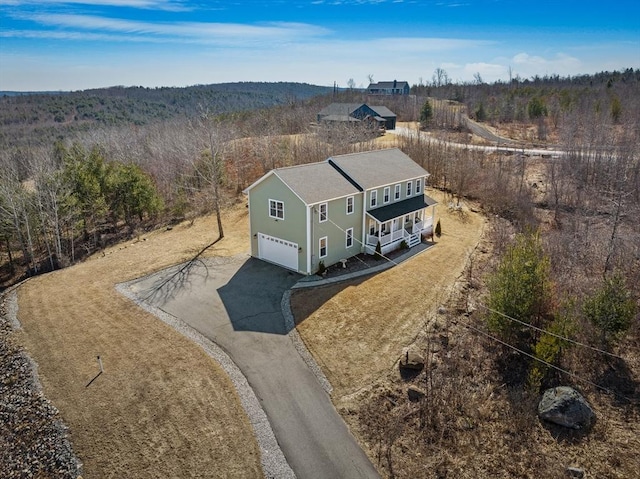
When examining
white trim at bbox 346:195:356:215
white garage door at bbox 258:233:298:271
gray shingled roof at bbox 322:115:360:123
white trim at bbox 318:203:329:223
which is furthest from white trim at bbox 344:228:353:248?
gray shingled roof at bbox 322:115:360:123

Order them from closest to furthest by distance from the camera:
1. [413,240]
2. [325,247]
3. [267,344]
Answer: [267,344], [325,247], [413,240]

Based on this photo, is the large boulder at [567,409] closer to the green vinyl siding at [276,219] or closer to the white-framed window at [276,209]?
the green vinyl siding at [276,219]

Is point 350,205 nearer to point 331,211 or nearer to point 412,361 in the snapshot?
point 331,211

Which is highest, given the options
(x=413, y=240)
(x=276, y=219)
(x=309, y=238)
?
(x=276, y=219)

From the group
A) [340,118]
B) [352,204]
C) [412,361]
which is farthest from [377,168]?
[340,118]

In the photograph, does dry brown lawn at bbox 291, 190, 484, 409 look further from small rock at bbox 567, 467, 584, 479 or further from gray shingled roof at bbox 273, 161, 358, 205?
small rock at bbox 567, 467, 584, 479
